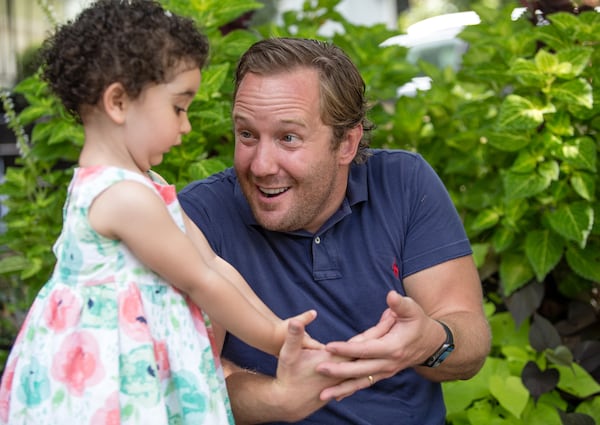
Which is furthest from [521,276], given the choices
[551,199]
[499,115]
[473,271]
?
[473,271]

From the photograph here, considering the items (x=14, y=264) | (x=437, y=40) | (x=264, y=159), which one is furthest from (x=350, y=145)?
(x=437, y=40)

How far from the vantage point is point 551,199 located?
10.0 ft

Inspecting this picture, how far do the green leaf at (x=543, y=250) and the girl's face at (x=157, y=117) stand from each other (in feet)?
5.32

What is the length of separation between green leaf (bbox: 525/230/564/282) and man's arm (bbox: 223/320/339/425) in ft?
3.98

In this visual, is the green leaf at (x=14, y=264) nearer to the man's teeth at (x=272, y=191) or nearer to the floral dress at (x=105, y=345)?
the man's teeth at (x=272, y=191)

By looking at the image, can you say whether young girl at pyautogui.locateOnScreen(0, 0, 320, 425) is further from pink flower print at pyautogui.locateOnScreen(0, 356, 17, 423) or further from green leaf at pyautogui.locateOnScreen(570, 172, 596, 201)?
green leaf at pyautogui.locateOnScreen(570, 172, 596, 201)

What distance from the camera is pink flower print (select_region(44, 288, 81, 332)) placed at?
5.30 ft

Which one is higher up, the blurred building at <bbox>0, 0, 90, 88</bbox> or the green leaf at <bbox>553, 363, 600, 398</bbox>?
the blurred building at <bbox>0, 0, 90, 88</bbox>

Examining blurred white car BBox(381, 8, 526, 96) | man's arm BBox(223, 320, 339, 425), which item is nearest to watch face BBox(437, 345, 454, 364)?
man's arm BBox(223, 320, 339, 425)

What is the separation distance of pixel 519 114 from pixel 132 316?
5.85ft

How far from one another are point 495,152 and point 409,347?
1.42 metres

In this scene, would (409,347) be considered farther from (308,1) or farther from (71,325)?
(308,1)

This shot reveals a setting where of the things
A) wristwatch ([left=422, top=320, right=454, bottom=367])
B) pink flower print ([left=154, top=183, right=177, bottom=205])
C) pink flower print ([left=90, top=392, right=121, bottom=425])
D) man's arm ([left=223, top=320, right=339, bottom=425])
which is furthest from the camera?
wristwatch ([left=422, top=320, right=454, bottom=367])

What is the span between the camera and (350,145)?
2.45 meters
